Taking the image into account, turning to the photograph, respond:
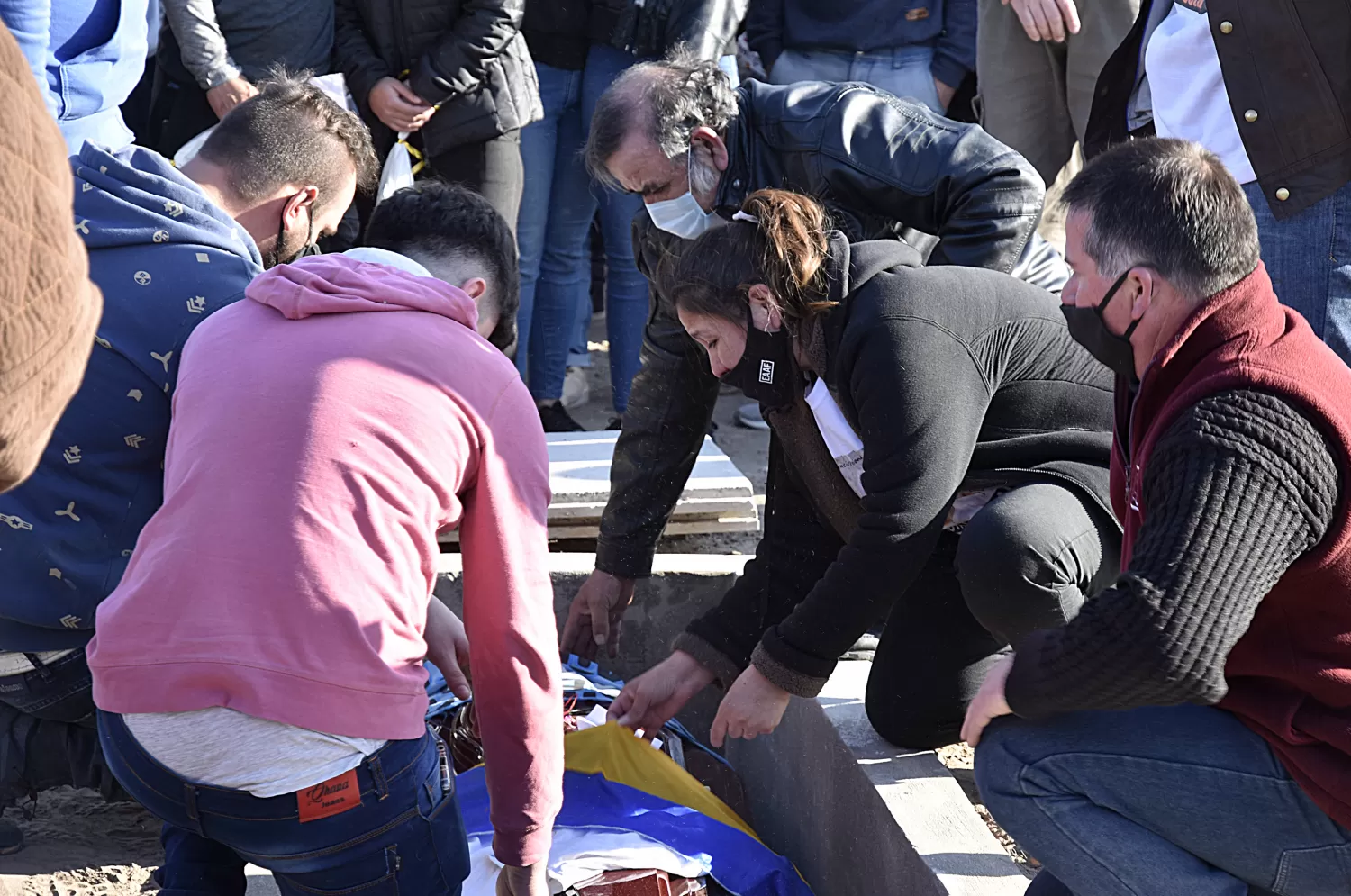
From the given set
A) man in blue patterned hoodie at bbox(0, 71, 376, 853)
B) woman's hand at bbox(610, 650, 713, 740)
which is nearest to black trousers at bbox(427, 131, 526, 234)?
man in blue patterned hoodie at bbox(0, 71, 376, 853)

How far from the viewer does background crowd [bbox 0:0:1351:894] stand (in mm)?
1779

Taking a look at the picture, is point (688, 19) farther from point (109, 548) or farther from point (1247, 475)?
point (1247, 475)

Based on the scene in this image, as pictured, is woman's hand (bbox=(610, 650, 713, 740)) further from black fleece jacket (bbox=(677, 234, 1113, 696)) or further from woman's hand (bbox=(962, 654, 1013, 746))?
woman's hand (bbox=(962, 654, 1013, 746))

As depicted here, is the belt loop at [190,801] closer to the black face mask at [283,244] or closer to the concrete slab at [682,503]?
the black face mask at [283,244]

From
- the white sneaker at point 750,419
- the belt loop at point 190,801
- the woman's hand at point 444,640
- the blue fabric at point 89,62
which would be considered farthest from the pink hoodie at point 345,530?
the white sneaker at point 750,419

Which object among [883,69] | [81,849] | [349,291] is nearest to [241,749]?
[349,291]

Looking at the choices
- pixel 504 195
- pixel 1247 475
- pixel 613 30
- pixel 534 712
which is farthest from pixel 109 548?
pixel 613 30

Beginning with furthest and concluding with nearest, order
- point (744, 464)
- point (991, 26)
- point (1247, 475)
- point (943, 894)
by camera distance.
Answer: point (744, 464)
point (991, 26)
point (943, 894)
point (1247, 475)

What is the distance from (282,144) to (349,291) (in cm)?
91

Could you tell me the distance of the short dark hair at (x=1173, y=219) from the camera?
1.90m

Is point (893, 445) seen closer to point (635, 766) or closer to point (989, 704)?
point (989, 704)

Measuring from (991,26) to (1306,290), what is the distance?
1708mm

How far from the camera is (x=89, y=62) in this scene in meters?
3.45

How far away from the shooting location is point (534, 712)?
1.93 metres
